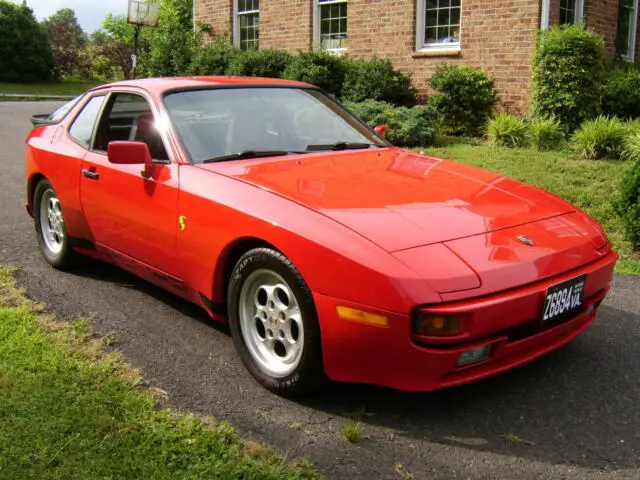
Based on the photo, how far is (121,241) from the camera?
4.41 metres

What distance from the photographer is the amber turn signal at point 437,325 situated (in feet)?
9.23

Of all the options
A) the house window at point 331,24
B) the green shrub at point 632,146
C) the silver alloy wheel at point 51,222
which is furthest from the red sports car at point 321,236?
the house window at point 331,24


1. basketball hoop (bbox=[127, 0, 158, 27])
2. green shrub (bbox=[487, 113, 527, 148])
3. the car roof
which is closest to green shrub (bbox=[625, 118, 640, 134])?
green shrub (bbox=[487, 113, 527, 148])

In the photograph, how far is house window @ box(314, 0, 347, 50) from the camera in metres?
15.4

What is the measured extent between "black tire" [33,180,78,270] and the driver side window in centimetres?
74

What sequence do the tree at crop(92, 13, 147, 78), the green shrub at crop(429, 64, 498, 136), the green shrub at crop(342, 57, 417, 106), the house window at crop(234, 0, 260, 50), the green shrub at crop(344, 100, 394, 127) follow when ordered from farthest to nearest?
the tree at crop(92, 13, 147, 78)
the house window at crop(234, 0, 260, 50)
the green shrub at crop(342, 57, 417, 106)
the green shrub at crop(429, 64, 498, 136)
the green shrub at crop(344, 100, 394, 127)

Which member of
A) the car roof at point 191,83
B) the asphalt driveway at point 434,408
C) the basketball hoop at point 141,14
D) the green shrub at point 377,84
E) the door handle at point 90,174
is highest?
the basketball hoop at point 141,14

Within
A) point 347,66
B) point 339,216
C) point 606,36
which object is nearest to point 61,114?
point 339,216

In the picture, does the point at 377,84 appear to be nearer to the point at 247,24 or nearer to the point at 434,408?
the point at 247,24

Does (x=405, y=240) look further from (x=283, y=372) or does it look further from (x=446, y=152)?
(x=446, y=152)

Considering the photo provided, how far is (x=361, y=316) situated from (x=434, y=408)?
2.34 ft

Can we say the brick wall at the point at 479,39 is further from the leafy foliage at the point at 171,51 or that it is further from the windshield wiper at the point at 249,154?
the windshield wiper at the point at 249,154

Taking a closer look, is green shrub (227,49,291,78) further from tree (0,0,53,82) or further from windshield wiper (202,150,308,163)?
tree (0,0,53,82)

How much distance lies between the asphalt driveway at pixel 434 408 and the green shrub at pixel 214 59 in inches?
521
